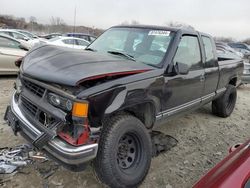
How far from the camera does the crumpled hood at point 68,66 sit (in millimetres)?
3088

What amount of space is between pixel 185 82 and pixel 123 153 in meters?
1.58

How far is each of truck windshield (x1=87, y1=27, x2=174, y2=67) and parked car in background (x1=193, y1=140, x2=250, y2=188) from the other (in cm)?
215

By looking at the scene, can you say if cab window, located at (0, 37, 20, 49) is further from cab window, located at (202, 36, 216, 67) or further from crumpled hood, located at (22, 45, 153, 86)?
cab window, located at (202, 36, 216, 67)

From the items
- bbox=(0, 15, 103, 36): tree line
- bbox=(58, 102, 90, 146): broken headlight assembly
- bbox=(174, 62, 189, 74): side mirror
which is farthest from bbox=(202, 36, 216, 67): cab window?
bbox=(0, 15, 103, 36): tree line

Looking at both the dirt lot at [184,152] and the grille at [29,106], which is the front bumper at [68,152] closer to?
the grille at [29,106]

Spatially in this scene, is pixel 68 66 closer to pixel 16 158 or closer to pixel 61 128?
pixel 61 128

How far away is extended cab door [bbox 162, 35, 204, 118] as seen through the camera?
417cm

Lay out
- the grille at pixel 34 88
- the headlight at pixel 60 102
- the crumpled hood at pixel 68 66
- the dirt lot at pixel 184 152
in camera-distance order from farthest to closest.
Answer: the dirt lot at pixel 184 152, the grille at pixel 34 88, the crumpled hood at pixel 68 66, the headlight at pixel 60 102

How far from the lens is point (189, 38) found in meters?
4.85

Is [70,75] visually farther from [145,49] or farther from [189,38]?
[189,38]

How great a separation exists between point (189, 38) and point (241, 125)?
2578 millimetres

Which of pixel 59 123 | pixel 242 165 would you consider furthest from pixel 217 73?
pixel 242 165

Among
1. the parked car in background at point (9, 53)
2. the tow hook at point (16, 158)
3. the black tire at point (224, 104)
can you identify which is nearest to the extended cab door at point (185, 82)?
the black tire at point (224, 104)

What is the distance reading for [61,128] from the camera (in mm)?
3027
